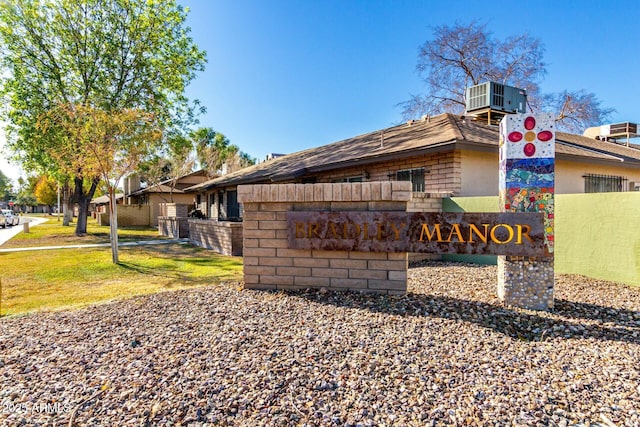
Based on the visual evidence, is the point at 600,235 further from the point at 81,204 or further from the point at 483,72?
the point at 81,204

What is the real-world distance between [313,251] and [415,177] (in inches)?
258

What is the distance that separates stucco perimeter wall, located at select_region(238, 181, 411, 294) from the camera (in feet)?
14.4

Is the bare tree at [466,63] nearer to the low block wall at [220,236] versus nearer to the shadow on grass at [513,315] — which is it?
the low block wall at [220,236]

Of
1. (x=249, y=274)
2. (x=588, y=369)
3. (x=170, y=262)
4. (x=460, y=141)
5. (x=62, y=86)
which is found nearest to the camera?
(x=588, y=369)

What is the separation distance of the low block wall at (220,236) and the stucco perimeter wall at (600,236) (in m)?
8.36

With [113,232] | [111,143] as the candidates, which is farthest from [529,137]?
[111,143]

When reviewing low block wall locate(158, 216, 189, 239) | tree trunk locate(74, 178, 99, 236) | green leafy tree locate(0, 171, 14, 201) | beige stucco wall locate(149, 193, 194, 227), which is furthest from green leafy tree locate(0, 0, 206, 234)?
green leafy tree locate(0, 171, 14, 201)

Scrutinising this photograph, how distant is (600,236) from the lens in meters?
6.05

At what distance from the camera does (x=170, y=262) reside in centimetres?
977

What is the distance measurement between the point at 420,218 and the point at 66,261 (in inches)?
412

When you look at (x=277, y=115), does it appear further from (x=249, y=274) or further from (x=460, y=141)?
(x=249, y=274)

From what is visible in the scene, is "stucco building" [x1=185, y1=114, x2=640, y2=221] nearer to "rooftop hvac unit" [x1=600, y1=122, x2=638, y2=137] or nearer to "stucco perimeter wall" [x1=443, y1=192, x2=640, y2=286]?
"stucco perimeter wall" [x1=443, y1=192, x2=640, y2=286]

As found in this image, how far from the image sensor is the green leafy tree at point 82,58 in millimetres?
16031

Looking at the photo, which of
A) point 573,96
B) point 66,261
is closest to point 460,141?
point 66,261
